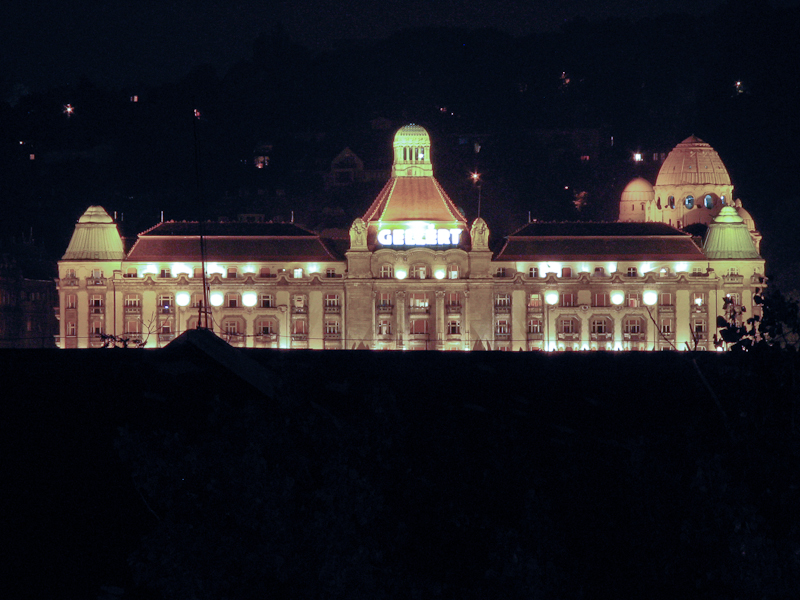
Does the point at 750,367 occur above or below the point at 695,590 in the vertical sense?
above

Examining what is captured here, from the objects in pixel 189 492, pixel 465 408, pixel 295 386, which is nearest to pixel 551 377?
pixel 465 408

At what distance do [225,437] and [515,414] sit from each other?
12.4m

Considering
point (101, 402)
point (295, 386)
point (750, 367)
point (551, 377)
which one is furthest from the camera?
point (551, 377)

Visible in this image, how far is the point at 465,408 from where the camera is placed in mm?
55750

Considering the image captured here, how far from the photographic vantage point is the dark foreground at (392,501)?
142ft

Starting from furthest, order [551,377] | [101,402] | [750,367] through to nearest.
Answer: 1. [551,377]
2. [101,402]
3. [750,367]

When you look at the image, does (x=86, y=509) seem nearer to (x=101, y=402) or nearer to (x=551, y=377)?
(x=101, y=402)

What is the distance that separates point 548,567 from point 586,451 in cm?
594

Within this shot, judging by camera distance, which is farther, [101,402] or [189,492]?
[101,402]

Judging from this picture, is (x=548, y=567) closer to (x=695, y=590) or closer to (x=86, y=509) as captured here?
(x=695, y=590)

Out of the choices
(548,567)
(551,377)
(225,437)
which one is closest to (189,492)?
(225,437)

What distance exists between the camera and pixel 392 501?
46219 mm

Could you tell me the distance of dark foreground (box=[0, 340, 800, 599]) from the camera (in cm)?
4338

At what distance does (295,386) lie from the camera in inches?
1857
